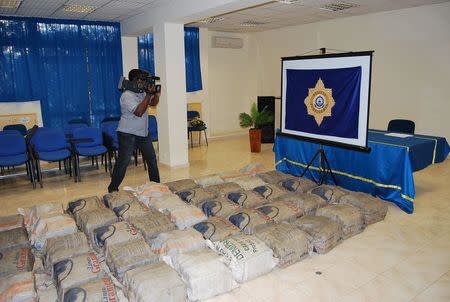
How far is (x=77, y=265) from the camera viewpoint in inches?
98.1

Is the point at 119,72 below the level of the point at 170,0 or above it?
below

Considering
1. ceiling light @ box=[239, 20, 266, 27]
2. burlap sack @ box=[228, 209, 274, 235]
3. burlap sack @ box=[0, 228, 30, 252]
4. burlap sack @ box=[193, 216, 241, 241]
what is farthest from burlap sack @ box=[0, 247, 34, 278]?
ceiling light @ box=[239, 20, 266, 27]

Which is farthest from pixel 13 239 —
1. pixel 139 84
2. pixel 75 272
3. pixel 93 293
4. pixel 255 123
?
pixel 255 123

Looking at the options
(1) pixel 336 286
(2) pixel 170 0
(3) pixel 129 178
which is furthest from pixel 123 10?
(1) pixel 336 286

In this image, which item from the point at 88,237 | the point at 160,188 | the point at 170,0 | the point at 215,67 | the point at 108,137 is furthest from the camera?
the point at 215,67

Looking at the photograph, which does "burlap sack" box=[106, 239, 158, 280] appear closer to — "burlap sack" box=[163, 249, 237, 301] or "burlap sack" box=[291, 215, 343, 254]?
"burlap sack" box=[163, 249, 237, 301]

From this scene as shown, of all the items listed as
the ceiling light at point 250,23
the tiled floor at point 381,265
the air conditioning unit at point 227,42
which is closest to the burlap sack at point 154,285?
the tiled floor at point 381,265

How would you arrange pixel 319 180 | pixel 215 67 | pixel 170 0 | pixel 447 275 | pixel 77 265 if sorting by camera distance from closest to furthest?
pixel 77 265, pixel 447 275, pixel 319 180, pixel 170 0, pixel 215 67

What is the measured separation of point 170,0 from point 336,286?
475cm

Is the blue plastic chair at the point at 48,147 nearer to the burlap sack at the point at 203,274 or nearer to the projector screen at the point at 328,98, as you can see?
the projector screen at the point at 328,98

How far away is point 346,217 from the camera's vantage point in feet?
10.9

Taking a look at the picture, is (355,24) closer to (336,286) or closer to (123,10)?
(123,10)

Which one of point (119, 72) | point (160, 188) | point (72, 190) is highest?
point (119, 72)

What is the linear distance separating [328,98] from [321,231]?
1929mm
